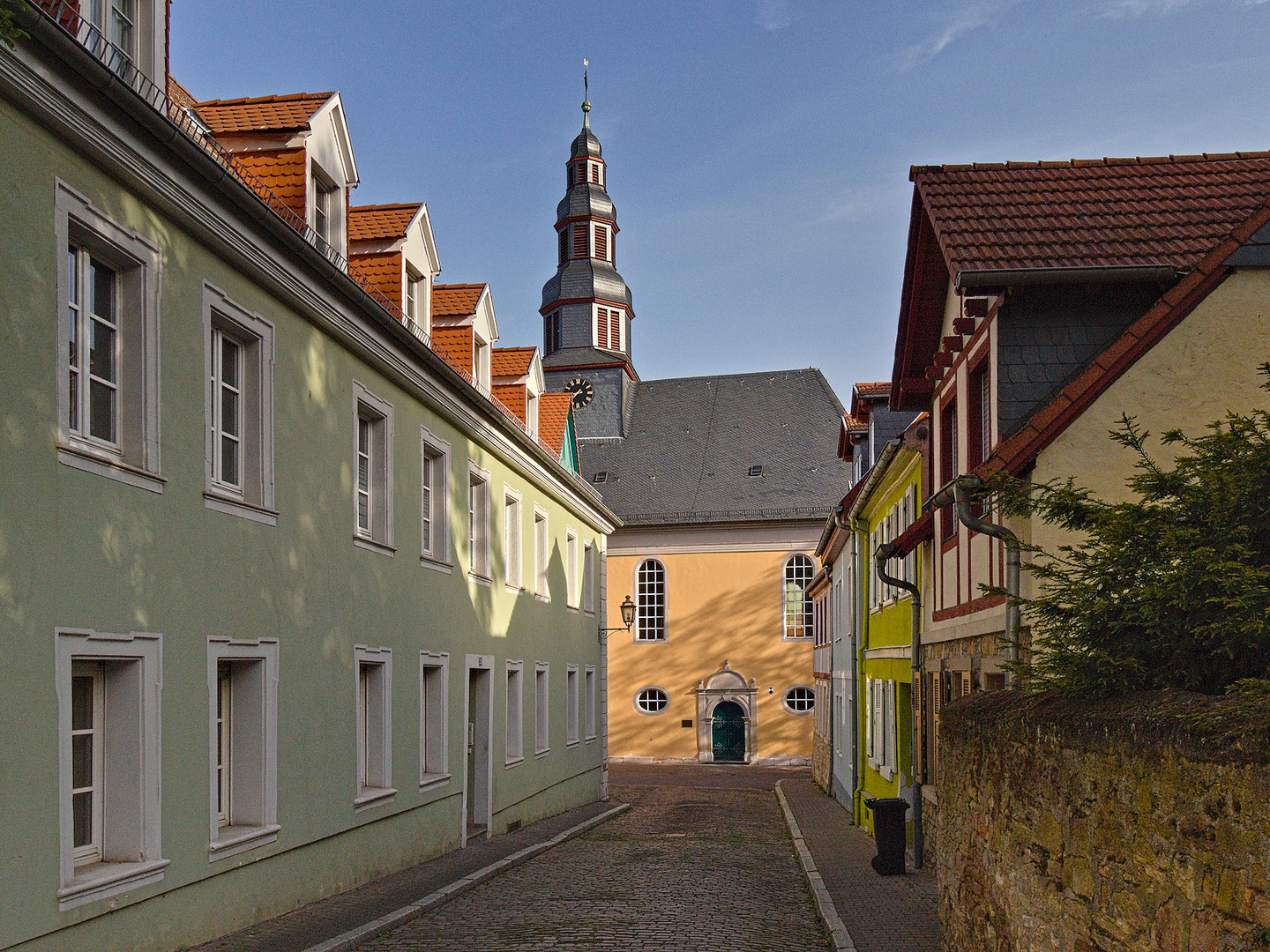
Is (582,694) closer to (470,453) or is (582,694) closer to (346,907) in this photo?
(470,453)

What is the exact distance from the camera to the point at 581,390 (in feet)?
175

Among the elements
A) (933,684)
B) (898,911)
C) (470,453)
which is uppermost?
(470,453)

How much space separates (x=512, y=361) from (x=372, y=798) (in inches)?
428

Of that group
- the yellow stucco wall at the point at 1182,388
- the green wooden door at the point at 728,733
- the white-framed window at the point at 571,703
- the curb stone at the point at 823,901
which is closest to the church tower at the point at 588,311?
the green wooden door at the point at 728,733

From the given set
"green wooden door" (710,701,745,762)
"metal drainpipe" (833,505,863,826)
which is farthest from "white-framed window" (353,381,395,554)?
"green wooden door" (710,701,745,762)

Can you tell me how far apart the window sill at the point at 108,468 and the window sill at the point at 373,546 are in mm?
4453

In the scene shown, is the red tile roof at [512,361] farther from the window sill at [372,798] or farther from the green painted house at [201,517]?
the window sill at [372,798]

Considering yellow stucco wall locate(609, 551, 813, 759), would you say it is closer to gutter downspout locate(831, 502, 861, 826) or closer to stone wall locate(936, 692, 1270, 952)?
gutter downspout locate(831, 502, 861, 826)

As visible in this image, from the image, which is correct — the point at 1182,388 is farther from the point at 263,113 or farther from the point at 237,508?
the point at 263,113

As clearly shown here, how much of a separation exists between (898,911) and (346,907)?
16.7ft

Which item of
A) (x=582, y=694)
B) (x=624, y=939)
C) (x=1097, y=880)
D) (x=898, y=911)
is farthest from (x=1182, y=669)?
(x=582, y=694)

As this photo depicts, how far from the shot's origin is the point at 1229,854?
4.43 m

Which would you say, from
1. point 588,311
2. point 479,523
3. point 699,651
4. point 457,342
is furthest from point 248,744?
point 588,311

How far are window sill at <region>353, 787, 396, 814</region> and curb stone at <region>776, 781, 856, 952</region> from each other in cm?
463
